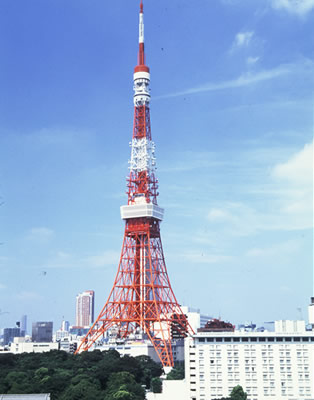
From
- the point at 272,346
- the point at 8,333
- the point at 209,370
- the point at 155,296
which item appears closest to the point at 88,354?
the point at 155,296

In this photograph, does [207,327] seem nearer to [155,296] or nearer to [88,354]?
[155,296]

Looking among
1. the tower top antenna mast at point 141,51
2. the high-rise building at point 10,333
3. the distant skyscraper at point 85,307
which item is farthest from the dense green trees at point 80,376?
the distant skyscraper at point 85,307

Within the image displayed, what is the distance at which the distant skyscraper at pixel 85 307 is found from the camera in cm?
18000

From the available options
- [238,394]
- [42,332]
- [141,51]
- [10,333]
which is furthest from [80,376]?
[10,333]

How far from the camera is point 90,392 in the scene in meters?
36.8

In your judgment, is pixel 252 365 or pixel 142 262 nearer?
pixel 252 365

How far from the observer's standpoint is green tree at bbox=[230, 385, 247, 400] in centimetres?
3904

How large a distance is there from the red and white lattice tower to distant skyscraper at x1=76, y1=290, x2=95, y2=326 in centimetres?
11852

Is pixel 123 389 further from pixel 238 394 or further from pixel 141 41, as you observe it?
pixel 141 41

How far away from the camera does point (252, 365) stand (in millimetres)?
42969

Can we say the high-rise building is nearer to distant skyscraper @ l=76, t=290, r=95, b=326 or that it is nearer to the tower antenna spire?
distant skyscraper @ l=76, t=290, r=95, b=326

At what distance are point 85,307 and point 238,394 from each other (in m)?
145

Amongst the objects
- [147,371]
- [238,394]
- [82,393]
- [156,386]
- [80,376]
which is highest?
[80,376]

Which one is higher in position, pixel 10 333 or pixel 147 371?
pixel 147 371
